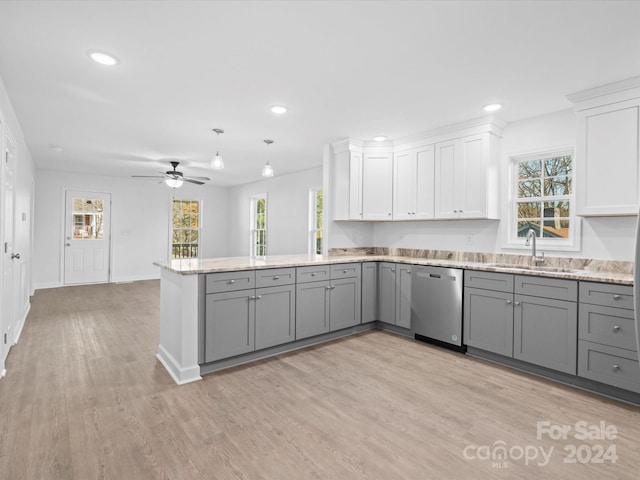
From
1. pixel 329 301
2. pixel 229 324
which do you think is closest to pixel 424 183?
pixel 329 301

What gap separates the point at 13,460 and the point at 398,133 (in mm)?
4421

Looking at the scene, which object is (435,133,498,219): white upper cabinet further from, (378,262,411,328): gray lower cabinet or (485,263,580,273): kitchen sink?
(378,262,411,328): gray lower cabinet

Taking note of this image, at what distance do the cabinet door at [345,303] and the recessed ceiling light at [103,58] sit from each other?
2793 millimetres

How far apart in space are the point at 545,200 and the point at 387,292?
197 cm

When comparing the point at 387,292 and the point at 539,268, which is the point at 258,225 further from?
the point at 539,268

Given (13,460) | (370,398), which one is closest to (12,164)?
(13,460)

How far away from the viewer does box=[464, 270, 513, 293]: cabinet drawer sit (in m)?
3.17

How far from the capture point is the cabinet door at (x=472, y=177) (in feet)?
12.5

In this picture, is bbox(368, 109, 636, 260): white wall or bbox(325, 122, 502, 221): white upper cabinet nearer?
bbox(368, 109, 636, 260): white wall

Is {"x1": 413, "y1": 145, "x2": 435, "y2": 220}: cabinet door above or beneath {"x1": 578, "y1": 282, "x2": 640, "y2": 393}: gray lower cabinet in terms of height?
above

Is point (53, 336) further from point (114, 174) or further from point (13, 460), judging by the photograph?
point (114, 174)

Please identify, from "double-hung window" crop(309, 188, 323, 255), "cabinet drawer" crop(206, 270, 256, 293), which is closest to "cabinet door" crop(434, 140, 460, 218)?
"cabinet drawer" crop(206, 270, 256, 293)

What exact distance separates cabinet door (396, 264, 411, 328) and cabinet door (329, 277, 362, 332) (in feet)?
1.49

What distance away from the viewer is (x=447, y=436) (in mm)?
2090
